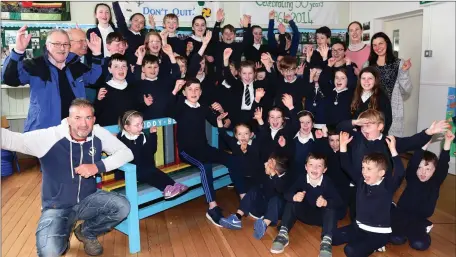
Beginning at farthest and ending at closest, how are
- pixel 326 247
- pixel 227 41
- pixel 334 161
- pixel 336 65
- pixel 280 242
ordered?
1. pixel 227 41
2. pixel 336 65
3. pixel 334 161
4. pixel 280 242
5. pixel 326 247

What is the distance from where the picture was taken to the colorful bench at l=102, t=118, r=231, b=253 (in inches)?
115

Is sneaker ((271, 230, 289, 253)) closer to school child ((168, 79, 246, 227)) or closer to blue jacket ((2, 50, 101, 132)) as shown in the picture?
school child ((168, 79, 246, 227))

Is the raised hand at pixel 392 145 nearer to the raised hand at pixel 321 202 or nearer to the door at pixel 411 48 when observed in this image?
the raised hand at pixel 321 202

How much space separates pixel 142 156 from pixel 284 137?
51.5 inches

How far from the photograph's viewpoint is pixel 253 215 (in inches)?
145

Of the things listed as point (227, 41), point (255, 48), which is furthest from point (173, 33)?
point (255, 48)

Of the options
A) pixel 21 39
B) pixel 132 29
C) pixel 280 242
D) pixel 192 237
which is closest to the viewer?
pixel 21 39

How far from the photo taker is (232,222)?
11.1 feet

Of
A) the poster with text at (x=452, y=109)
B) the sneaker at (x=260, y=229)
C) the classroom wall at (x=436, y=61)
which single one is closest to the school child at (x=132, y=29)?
the sneaker at (x=260, y=229)

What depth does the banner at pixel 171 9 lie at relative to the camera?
20.2ft

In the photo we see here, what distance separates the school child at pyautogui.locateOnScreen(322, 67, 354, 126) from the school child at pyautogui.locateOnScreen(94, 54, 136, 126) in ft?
6.45

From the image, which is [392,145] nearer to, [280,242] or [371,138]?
[371,138]

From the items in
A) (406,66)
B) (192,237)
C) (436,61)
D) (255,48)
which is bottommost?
(192,237)

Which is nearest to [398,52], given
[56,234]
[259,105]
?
[259,105]
